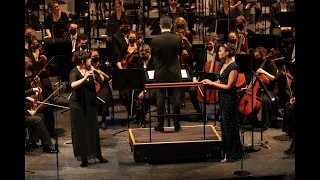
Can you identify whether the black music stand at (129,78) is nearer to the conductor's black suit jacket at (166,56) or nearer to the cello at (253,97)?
the conductor's black suit jacket at (166,56)

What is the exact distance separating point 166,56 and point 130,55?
1.44m

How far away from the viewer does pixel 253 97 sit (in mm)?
11273

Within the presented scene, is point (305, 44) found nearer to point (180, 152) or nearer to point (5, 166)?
point (5, 166)

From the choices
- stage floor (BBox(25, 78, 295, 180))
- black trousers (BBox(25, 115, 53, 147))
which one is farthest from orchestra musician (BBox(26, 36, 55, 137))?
black trousers (BBox(25, 115, 53, 147))

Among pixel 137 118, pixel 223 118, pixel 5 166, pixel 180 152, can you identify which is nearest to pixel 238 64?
pixel 223 118

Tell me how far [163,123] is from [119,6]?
12.7ft

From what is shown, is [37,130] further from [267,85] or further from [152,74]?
[267,85]

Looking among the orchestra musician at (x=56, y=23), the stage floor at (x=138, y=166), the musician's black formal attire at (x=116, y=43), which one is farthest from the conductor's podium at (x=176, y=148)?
the orchestra musician at (x=56, y=23)

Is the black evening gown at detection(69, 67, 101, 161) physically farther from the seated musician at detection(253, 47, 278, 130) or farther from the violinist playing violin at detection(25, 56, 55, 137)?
the seated musician at detection(253, 47, 278, 130)

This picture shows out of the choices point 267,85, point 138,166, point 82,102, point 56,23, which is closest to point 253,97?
point 267,85

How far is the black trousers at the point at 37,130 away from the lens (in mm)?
10523

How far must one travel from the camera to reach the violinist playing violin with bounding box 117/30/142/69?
39.7 feet

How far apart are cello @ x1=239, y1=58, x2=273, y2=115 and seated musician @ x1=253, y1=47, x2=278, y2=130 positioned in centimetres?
7

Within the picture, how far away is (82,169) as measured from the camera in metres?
10.2
